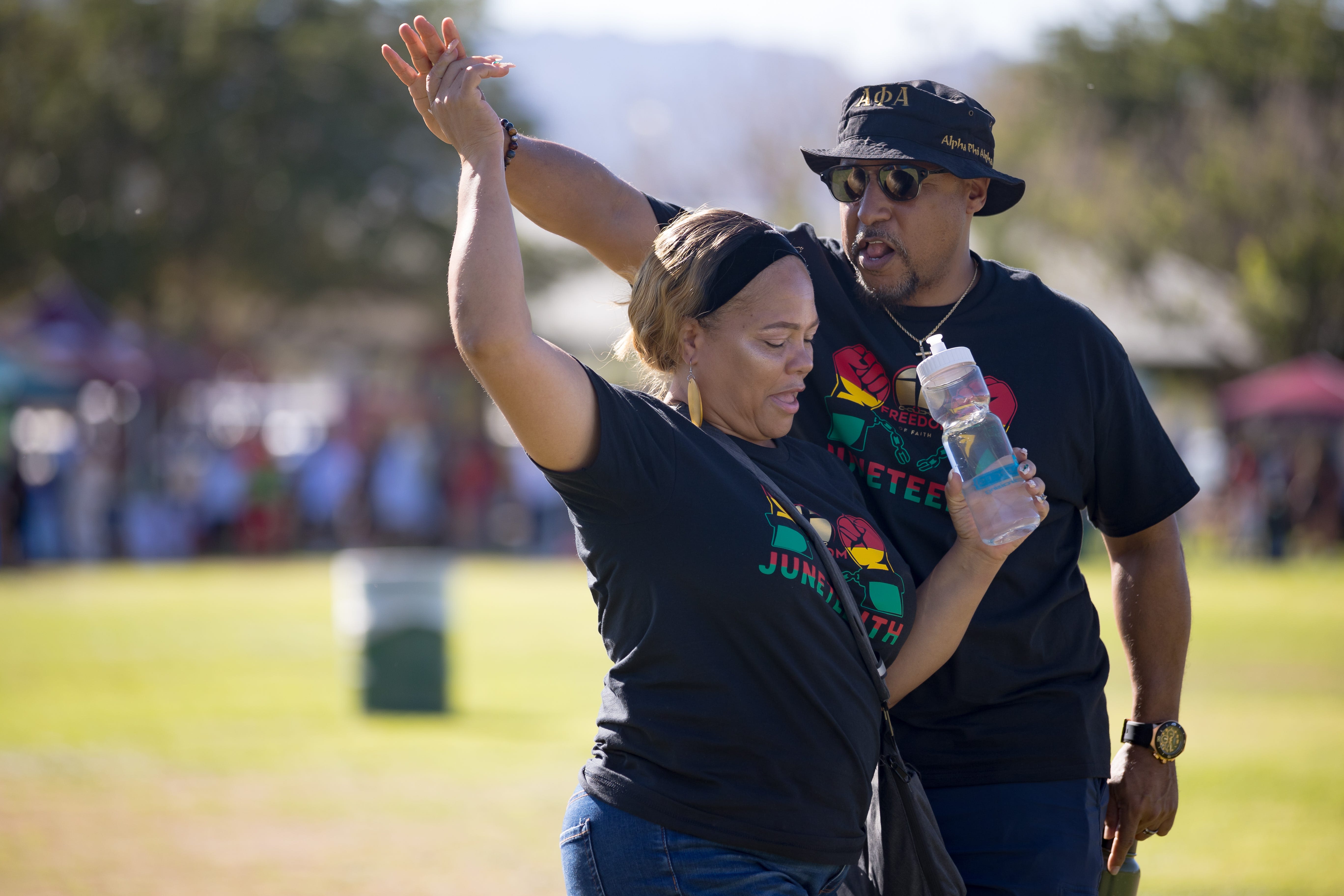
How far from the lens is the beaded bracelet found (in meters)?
3.43

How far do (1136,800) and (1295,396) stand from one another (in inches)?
1034

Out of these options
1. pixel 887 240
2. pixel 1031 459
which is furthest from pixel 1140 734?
pixel 887 240

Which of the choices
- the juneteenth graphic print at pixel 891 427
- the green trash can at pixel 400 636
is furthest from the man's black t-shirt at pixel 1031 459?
the green trash can at pixel 400 636

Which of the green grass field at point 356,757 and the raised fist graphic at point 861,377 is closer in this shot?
the raised fist graphic at point 861,377

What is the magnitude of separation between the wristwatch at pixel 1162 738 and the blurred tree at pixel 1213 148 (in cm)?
2938

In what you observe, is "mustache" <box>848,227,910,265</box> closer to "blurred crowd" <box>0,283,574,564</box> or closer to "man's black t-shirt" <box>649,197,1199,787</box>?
"man's black t-shirt" <box>649,197,1199,787</box>

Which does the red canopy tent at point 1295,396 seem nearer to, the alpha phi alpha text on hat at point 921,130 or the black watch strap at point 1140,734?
the black watch strap at point 1140,734

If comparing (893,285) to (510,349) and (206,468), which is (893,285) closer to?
(510,349)

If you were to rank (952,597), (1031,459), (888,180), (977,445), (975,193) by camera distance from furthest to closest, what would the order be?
(975,193), (888,180), (1031,459), (977,445), (952,597)

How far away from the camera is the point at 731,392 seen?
288 cm

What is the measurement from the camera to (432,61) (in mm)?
2986

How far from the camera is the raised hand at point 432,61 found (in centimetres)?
288

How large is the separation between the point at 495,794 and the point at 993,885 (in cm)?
589

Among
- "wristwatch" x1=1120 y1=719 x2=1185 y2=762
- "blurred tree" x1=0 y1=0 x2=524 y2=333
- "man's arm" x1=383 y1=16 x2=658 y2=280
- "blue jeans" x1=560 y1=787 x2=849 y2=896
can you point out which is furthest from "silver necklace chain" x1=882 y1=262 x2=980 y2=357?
"blurred tree" x1=0 y1=0 x2=524 y2=333
